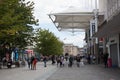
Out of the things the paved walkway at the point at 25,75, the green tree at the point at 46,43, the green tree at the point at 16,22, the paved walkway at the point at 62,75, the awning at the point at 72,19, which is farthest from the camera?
the green tree at the point at 46,43

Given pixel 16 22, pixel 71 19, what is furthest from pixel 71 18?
pixel 16 22

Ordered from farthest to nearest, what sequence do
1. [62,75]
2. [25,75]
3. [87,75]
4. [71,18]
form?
[71,18], [25,75], [62,75], [87,75]

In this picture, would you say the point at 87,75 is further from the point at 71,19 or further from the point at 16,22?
the point at 71,19

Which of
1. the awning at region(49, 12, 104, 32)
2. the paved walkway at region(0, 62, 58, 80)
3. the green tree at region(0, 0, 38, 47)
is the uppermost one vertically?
the awning at region(49, 12, 104, 32)

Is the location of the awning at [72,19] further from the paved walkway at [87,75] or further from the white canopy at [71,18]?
the paved walkway at [87,75]

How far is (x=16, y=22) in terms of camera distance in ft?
126

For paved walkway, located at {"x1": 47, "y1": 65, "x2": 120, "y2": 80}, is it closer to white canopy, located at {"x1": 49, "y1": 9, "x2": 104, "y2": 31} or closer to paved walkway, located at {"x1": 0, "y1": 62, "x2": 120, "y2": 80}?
paved walkway, located at {"x1": 0, "y1": 62, "x2": 120, "y2": 80}

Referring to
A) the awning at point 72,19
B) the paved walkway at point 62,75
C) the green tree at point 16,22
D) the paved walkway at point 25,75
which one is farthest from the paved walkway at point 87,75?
the awning at point 72,19

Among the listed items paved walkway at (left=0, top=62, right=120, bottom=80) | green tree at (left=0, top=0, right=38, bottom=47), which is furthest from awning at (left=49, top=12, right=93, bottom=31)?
paved walkway at (left=0, top=62, right=120, bottom=80)

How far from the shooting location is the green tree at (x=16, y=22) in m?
31.9

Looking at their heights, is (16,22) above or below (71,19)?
below

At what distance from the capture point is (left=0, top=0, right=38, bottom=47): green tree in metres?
31.9

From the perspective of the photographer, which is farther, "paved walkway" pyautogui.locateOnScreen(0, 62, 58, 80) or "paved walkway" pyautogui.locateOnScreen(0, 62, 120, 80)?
"paved walkway" pyautogui.locateOnScreen(0, 62, 58, 80)

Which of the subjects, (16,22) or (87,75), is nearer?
(87,75)
